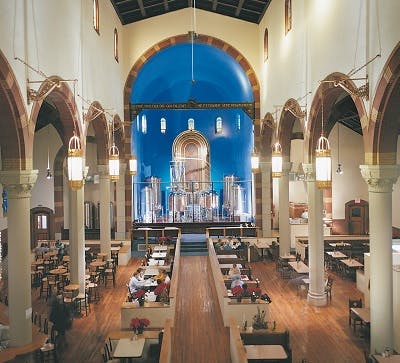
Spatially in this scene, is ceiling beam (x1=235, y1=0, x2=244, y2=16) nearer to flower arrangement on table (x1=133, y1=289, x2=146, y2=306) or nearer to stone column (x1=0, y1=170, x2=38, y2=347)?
flower arrangement on table (x1=133, y1=289, x2=146, y2=306)

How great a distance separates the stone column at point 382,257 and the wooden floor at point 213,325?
3.31 ft

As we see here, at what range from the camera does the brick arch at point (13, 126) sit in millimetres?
10445

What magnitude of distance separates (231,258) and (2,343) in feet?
36.6

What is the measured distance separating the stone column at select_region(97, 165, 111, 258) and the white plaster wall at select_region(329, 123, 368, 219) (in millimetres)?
13662

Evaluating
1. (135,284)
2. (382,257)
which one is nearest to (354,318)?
(382,257)

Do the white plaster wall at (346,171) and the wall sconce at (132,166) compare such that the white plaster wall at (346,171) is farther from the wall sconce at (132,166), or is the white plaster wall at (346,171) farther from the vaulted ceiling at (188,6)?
the wall sconce at (132,166)

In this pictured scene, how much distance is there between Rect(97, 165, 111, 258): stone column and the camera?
851 inches

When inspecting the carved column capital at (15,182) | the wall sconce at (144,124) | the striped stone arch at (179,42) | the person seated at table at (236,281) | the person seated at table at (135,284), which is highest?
the striped stone arch at (179,42)

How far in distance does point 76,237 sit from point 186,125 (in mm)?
20638

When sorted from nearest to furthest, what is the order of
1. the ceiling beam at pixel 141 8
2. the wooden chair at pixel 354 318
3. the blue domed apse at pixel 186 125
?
the wooden chair at pixel 354 318, the ceiling beam at pixel 141 8, the blue domed apse at pixel 186 125

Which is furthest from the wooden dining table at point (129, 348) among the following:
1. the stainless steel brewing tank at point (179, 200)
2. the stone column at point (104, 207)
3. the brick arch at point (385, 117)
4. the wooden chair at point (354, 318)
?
the stainless steel brewing tank at point (179, 200)

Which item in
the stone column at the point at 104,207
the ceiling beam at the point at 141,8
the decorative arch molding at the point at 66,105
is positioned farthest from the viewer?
the ceiling beam at the point at 141,8

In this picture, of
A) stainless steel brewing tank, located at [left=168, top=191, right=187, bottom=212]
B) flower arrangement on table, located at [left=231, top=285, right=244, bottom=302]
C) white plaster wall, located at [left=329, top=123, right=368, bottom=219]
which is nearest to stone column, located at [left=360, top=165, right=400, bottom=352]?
flower arrangement on table, located at [left=231, top=285, right=244, bottom=302]

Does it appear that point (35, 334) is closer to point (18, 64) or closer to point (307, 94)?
point (18, 64)
